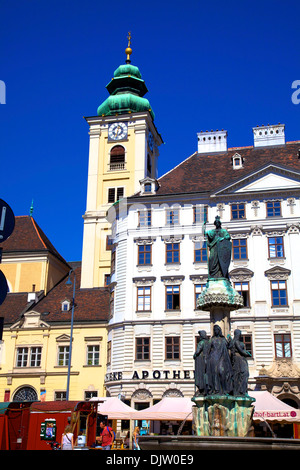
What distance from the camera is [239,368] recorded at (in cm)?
1391

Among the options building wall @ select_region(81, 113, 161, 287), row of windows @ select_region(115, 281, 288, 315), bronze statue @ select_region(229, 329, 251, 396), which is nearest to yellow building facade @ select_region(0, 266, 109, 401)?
building wall @ select_region(81, 113, 161, 287)

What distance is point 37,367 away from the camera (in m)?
39.9

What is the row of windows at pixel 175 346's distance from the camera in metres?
32.5

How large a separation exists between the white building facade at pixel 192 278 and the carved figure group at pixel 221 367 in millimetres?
18490

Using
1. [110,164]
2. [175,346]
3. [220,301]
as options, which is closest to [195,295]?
[175,346]

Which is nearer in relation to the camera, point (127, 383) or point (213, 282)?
point (213, 282)

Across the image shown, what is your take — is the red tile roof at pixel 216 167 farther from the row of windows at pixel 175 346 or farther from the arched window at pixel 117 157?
the arched window at pixel 117 157

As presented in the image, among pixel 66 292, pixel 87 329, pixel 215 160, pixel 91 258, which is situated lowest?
pixel 87 329

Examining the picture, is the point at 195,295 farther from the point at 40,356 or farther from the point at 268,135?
the point at 268,135
